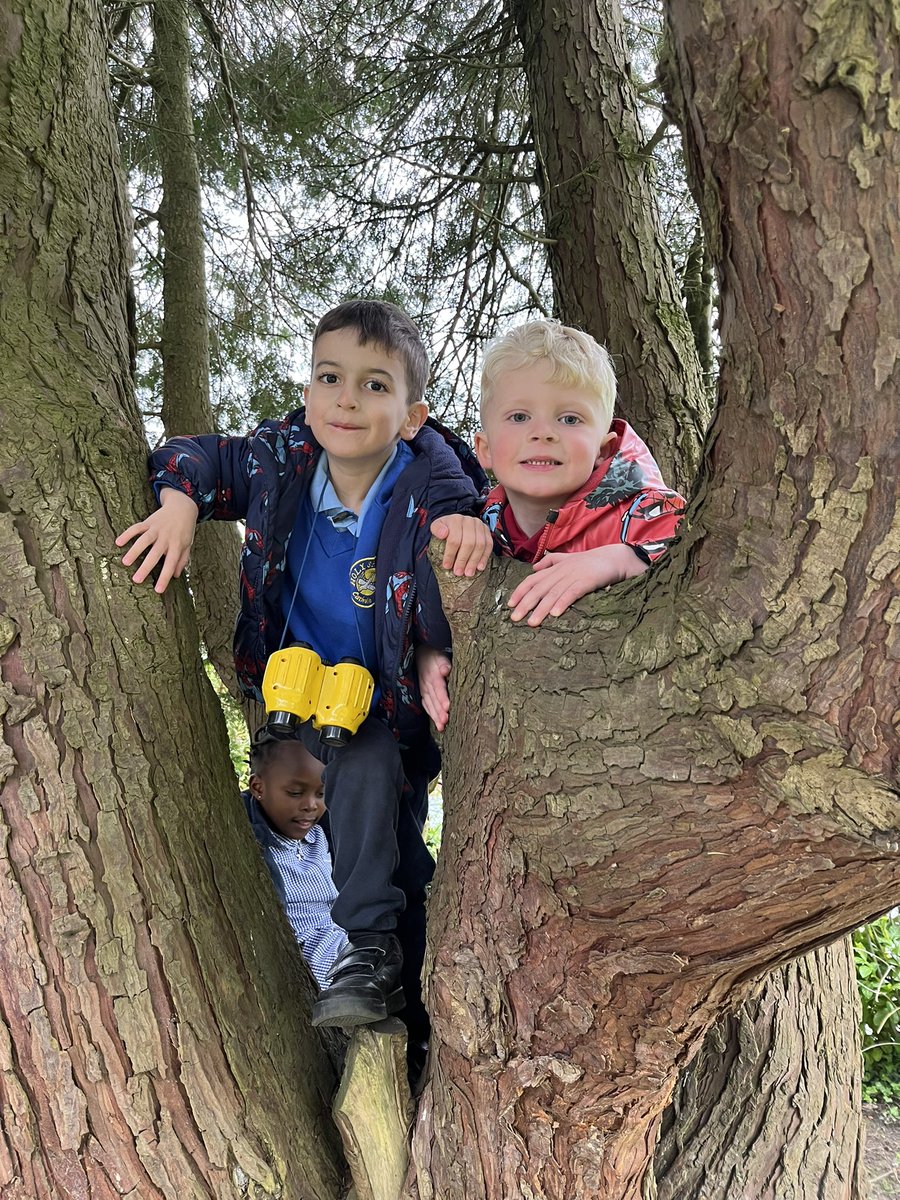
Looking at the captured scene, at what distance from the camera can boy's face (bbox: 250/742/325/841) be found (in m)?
3.23

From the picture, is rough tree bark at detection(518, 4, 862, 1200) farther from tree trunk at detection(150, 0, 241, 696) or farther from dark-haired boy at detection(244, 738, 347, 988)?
tree trunk at detection(150, 0, 241, 696)

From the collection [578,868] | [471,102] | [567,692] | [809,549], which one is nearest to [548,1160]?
[578,868]

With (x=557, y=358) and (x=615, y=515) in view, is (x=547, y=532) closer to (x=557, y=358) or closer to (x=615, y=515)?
(x=615, y=515)

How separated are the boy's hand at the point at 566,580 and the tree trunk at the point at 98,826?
0.70 metres

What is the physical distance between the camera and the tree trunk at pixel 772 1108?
1996mm

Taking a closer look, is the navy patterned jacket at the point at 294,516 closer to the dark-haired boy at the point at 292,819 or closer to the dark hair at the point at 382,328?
the dark hair at the point at 382,328

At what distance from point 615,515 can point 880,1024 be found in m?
4.03

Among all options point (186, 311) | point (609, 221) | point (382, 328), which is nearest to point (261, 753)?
point (382, 328)

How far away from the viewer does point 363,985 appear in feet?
5.71

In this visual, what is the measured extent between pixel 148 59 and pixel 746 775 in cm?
457

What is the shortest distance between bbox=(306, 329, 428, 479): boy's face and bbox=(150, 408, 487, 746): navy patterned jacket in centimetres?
9

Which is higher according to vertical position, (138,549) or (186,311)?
(186,311)

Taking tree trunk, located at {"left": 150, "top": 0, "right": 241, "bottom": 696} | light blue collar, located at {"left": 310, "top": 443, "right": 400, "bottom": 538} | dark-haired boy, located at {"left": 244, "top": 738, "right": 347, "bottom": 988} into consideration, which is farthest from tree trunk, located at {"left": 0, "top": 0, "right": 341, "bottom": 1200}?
tree trunk, located at {"left": 150, "top": 0, "right": 241, "bottom": 696}

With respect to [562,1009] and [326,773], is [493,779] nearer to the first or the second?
[562,1009]
